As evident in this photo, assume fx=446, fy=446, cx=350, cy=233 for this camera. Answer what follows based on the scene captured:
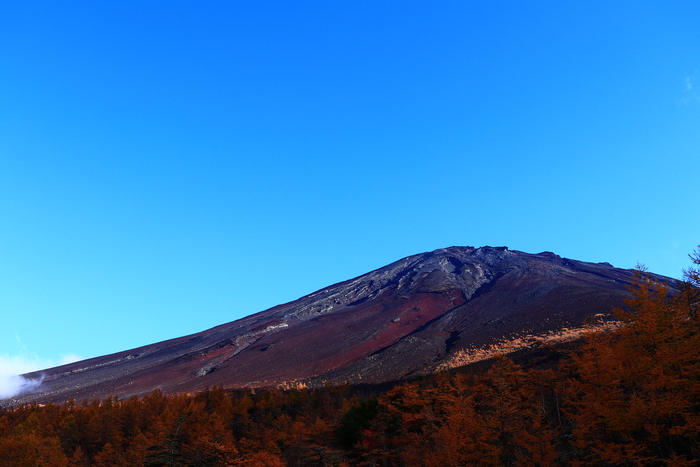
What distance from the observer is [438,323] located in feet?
286

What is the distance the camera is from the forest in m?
20.6

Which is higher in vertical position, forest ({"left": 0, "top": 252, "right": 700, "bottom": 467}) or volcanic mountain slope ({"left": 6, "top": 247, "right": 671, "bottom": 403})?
volcanic mountain slope ({"left": 6, "top": 247, "right": 671, "bottom": 403})

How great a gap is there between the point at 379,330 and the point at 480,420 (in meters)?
Answer: 60.4

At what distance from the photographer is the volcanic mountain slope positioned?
7100 cm

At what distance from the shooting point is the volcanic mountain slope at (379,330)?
233 feet

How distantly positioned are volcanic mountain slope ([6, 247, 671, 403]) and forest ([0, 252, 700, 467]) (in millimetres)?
13944

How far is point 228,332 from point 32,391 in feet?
147

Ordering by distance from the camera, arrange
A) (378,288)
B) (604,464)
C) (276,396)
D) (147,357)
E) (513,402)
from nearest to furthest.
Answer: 1. (604,464)
2. (513,402)
3. (276,396)
4. (147,357)
5. (378,288)

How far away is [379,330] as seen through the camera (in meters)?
90.8

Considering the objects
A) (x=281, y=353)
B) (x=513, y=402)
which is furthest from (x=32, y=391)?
(x=513, y=402)

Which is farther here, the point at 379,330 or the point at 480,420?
the point at 379,330

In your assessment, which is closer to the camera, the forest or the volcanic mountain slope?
the forest

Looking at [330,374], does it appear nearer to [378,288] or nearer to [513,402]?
[513,402]

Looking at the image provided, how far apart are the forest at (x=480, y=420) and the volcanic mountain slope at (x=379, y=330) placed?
13944 mm
